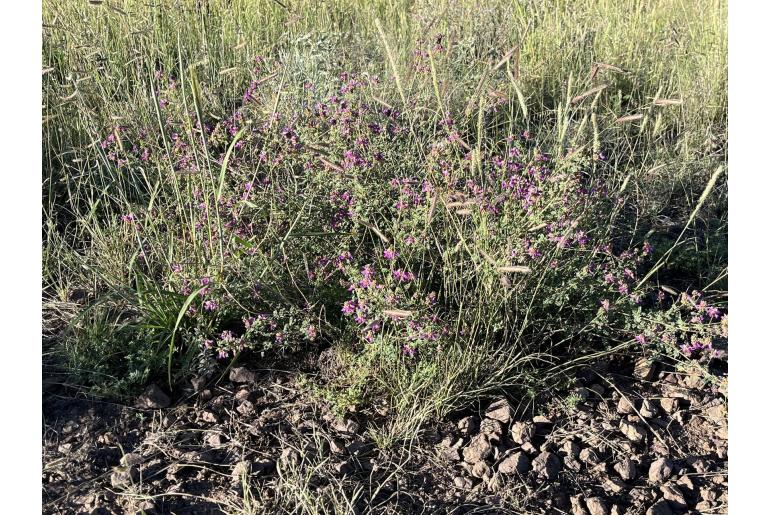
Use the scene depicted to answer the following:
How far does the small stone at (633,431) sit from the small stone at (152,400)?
138 centimetres

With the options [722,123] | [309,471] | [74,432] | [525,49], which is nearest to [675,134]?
[722,123]

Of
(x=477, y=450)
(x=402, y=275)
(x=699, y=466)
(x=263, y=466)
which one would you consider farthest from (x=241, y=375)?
(x=699, y=466)

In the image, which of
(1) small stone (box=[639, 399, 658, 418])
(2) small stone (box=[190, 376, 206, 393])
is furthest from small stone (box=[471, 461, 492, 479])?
(2) small stone (box=[190, 376, 206, 393])

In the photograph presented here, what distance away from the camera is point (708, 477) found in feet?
6.79

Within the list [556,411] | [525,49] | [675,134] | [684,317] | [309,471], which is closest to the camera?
[309,471]

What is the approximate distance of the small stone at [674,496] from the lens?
6.48 ft

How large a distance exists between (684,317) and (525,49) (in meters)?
2.01

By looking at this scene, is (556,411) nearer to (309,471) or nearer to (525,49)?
(309,471)

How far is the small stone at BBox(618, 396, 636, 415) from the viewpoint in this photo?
89.7 inches

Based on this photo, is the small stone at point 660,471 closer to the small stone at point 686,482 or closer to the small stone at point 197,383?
the small stone at point 686,482

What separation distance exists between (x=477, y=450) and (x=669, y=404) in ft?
2.25

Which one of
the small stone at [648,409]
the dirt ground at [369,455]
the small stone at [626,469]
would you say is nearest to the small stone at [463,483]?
the dirt ground at [369,455]

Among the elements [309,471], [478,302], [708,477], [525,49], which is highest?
[525,49]

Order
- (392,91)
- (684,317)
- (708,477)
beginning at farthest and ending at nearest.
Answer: (392,91) → (684,317) → (708,477)
